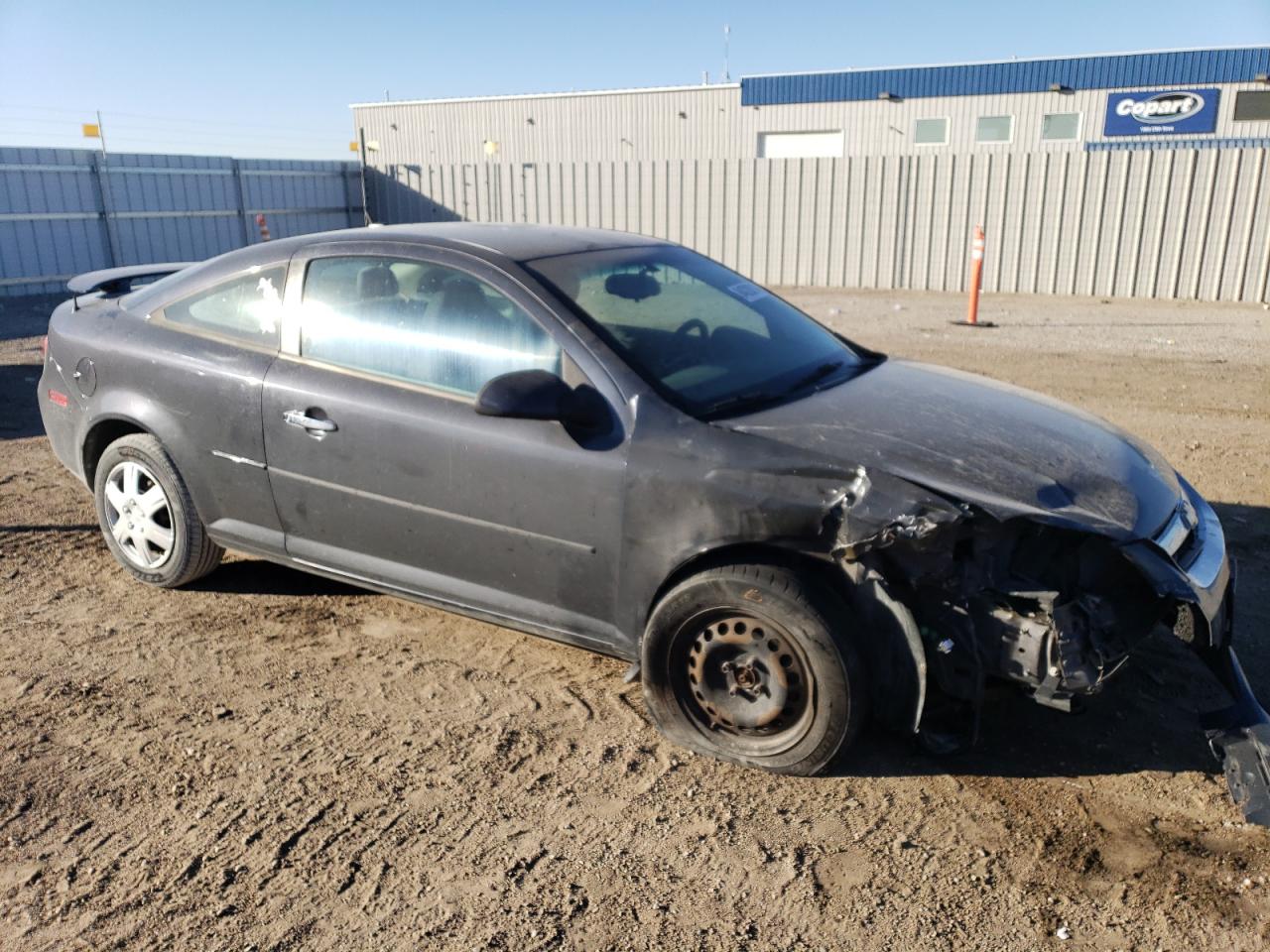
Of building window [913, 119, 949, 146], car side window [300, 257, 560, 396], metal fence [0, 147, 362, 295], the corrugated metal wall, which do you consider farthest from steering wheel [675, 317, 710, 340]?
building window [913, 119, 949, 146]

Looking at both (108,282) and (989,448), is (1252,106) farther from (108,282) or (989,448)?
(108,282)

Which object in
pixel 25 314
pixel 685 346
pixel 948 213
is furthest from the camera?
pixel 948 213

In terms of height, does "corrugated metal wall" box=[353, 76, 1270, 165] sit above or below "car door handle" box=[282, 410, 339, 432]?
above

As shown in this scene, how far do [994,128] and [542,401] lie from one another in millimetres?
24826

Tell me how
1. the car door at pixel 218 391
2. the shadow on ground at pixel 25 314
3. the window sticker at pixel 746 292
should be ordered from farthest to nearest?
the shadow on ground at pixel 25 314 → the window sticker at pixel 746 292 → the car door at pixel 218 391

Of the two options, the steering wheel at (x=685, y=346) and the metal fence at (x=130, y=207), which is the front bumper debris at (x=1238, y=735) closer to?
the steering wheel at (x=685, y=346)

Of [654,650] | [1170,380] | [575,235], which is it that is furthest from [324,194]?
[654,650]

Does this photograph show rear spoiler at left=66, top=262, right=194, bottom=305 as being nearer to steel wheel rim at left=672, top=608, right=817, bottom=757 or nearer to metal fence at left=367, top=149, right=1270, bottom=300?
steel wheel rim at left=672, top=608, right=817, bottom=757

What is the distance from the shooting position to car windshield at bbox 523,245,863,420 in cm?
372

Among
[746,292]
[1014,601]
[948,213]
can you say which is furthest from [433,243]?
[948,213]

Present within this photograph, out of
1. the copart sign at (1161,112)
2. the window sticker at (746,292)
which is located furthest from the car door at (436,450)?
the copart sign at (1161,112)

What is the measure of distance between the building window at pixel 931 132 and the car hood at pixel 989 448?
2331cm

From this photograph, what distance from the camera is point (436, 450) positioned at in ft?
12.6

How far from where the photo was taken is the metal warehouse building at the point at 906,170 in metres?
16.0
